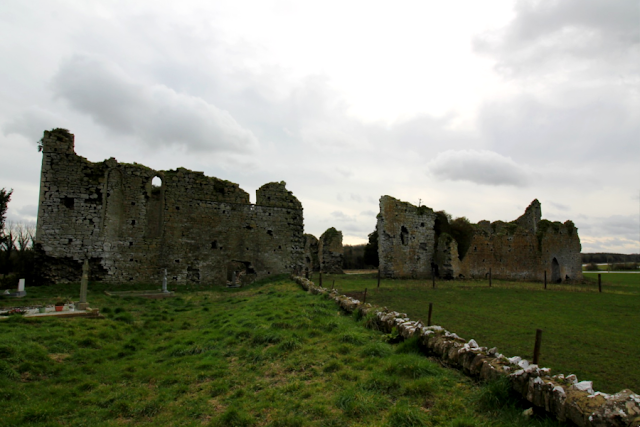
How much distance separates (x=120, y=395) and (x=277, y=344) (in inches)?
113

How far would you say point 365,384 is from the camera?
5.32 m

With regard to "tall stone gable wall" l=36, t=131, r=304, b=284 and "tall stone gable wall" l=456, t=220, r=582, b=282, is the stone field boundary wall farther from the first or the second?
"tall stone gable wall" l=456, t=220, r=582, b=282

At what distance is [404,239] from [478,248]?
21.5 feet

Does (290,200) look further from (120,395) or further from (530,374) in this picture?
(530,374)

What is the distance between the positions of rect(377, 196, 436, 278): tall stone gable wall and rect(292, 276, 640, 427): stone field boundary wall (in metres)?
19.9

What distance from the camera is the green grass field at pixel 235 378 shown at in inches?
181

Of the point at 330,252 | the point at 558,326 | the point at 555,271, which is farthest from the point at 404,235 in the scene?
the point at 558,326

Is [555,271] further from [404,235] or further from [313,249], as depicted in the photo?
[313,249]

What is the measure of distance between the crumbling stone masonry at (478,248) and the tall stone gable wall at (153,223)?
7.87 metres

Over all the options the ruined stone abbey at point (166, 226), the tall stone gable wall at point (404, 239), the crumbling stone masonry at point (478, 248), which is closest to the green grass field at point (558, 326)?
the ruined stone abbey at point (166, 226)

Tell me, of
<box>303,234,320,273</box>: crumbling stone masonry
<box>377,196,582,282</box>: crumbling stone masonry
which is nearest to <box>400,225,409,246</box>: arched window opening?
<box>377,196,582,282</box>: crumbling stone masonry

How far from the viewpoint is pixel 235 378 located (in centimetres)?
623

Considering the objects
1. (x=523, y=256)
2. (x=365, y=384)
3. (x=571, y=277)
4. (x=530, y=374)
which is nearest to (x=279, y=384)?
(x=365, y=384)

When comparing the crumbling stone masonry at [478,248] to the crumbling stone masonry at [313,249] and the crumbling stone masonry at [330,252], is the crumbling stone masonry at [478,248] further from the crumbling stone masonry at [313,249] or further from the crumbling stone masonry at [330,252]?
the crumbling stone masonry at [313,249]
